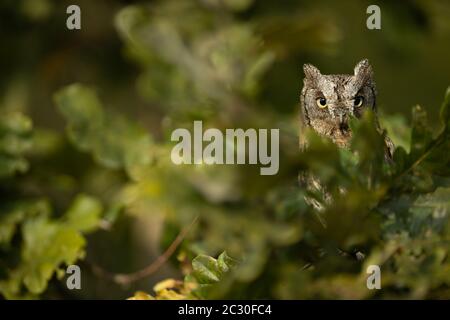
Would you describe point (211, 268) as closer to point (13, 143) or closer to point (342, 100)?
point (342, 100)

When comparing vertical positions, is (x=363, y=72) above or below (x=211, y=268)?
above

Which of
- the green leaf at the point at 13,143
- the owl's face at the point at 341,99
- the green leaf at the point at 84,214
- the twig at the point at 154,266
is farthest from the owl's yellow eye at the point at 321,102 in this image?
the green leaf at the point at 13,143

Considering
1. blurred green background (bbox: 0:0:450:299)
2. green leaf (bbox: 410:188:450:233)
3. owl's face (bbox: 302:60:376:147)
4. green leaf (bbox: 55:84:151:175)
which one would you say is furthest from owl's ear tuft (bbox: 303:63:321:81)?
green leaf (bbox: 410:188:450:233)

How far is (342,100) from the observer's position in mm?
1450

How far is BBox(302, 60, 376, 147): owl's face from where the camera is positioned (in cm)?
143

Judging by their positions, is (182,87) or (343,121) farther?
(182,87)

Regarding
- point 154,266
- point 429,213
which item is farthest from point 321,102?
point 429,213

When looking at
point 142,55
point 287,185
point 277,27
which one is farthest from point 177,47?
point 287,185

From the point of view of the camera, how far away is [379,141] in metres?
0.97

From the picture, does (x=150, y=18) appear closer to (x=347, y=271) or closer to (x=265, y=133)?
(x=265, y=133)

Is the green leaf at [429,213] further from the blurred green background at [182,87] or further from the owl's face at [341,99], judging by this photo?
the owl's face at [341,99]

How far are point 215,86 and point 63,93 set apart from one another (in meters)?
0.38

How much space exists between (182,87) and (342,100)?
0.64 metres

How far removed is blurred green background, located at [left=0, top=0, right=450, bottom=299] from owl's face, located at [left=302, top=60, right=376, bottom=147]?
0.20ft
